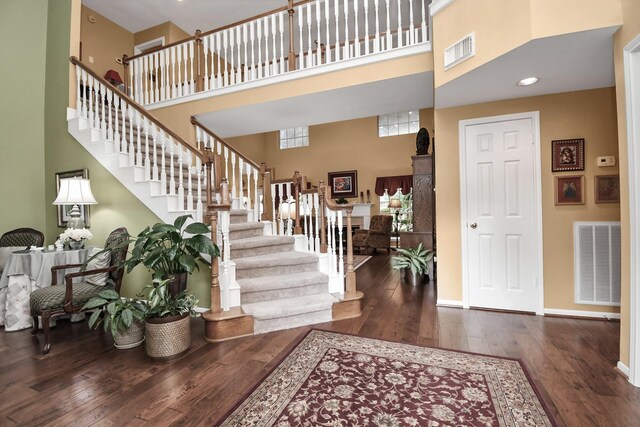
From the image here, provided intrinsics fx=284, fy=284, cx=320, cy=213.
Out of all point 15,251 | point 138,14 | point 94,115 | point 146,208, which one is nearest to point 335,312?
point 146,208

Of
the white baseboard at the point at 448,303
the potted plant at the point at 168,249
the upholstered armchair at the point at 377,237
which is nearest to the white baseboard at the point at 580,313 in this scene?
the white baseboard at the point at 448,303

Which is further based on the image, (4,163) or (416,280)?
(416,280)

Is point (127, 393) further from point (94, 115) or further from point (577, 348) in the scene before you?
point (94, 115)

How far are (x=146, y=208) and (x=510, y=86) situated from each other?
160 inches

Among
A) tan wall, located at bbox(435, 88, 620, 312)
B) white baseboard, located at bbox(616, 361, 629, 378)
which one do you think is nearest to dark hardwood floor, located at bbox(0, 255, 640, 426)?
white baseboard, located at bbox(616, 361, 629, 378)

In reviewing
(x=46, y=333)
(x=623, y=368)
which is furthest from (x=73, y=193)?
(x=623, y=368)

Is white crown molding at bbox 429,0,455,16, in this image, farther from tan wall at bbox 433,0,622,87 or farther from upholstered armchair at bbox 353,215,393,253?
upholstered armchair at bbox 353,215,393,253

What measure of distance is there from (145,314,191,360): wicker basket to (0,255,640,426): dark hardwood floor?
7 centimetres

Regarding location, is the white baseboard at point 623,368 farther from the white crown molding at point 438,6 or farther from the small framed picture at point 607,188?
the white crown molding at point 438,6

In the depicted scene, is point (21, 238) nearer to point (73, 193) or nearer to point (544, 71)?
point (73, 193)

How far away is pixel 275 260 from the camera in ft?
10.4

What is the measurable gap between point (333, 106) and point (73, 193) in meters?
3.39

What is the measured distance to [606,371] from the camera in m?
1.93

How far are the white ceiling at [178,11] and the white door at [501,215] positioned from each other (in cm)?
500
